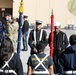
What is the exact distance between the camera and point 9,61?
523cm

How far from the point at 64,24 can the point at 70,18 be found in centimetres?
88

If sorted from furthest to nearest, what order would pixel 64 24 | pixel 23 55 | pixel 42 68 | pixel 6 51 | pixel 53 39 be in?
1. pixel 64 24
2. pixel 23 55
3. pixel 53 39
4. pixel 42 68
5. pixel 6 51

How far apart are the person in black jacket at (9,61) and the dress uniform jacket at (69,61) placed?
997 millimetres

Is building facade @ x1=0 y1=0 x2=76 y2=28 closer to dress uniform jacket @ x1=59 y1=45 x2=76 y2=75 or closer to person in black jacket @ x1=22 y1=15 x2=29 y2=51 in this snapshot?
person in black jacket @ x1=22 y1=15 x2=29 y2=51

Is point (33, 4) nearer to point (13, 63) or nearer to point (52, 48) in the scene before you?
point (52, 48)

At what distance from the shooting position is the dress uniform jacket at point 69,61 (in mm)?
5863

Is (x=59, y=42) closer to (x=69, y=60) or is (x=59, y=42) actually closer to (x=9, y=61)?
(x=69, y=60)

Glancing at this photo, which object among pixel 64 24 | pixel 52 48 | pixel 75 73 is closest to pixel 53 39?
pixel 52 48

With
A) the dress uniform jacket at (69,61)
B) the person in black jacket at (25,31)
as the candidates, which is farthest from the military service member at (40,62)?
the person in black jacket at (25,31)

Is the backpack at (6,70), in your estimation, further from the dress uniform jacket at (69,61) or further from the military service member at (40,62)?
the dress uniform jacket at (69,61)

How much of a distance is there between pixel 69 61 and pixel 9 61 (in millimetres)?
1224

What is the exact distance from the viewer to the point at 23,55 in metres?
13.6

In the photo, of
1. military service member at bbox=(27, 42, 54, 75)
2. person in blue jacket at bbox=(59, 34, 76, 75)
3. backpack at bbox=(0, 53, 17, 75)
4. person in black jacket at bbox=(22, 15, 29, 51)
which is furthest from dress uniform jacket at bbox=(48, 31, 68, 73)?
person in black jacket at bbox=(22, 15, 29, 51)

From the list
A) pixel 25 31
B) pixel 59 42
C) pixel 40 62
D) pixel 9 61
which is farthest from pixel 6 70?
pixel 25 31
